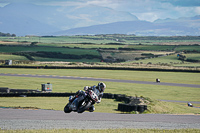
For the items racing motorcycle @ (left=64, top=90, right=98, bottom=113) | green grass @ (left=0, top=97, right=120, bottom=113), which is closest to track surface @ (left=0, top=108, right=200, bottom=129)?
racing motorcycle @ (left=64, top=90, right=98, bottom=113)

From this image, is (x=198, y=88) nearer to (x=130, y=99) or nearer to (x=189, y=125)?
(x=130, y=99)

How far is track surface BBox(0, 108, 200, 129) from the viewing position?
18625 mm

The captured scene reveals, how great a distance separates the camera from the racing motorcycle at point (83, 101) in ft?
48.8

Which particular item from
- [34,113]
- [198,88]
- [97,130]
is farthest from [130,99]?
[198,88]

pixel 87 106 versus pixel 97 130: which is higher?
pixel 87 106

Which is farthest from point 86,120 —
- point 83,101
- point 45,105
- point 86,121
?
point 45,105

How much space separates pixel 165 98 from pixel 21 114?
24.2m

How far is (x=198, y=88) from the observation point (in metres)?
53.2

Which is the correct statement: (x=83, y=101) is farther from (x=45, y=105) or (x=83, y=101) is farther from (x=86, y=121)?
(x=45, y=105)

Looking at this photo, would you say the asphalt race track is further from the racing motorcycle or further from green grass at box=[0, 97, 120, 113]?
green grass at box=[0, 97, 120, 113]

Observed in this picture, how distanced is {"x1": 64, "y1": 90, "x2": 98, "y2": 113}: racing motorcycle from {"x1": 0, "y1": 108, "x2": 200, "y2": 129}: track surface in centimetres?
281

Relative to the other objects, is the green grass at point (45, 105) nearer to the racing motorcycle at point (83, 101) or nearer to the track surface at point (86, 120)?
the track surface at point (86, 120)

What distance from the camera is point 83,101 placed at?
15.5 meters

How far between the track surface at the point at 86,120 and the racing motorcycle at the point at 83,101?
2814 millimetres
